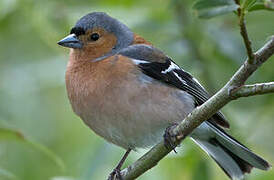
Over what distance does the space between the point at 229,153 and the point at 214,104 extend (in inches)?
75.1

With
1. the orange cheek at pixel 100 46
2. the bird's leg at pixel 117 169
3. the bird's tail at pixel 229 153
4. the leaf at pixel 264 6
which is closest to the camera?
the leaf at pixel 264 6

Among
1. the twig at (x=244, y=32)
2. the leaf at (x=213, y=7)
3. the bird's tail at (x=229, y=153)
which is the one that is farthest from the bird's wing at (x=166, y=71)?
the twig at (x=244, y=32)

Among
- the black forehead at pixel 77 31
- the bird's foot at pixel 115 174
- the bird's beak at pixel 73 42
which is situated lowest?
the bird's foot at pixel 115 174

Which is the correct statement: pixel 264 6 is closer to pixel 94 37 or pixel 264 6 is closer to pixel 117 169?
pixel 117 169

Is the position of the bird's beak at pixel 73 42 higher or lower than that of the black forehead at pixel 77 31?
lower

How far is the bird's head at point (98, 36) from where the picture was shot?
16.2ft

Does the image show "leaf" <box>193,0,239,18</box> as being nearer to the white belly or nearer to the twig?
the twig

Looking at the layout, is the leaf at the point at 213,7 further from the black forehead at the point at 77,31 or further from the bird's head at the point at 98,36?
the black forehead at the point at 77,31

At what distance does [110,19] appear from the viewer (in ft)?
16.9

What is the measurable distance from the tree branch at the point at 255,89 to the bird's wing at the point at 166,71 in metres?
1.64

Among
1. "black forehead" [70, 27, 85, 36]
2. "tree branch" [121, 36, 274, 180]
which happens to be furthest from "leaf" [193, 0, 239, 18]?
"black forehead" [70, 27, 85, 36]

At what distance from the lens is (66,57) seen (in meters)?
6.02

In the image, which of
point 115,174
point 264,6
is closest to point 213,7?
point 264,6

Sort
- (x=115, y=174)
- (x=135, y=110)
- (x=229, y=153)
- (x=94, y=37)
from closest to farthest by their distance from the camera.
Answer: (x=135, y=110) → (x=115, y=174) → (x=229, y=153) → (x=94, y=37)
